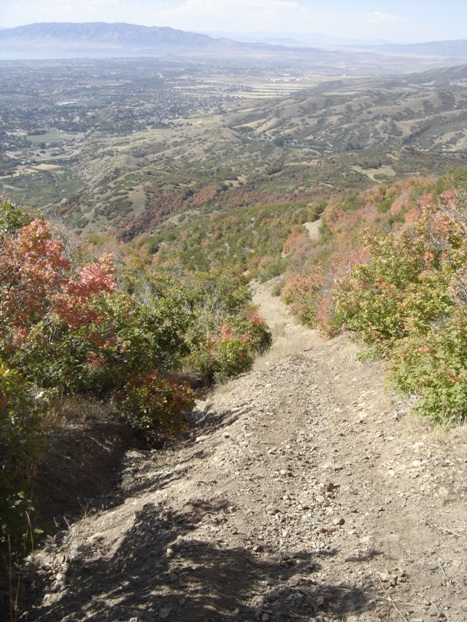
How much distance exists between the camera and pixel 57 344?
9938mm

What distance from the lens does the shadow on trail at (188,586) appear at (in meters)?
4.55

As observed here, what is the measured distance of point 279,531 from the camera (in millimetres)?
6188

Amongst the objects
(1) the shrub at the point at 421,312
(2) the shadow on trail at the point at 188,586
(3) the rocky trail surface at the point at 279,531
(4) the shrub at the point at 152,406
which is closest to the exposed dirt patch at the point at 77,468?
(3) the rocky trail surface at the point at 279,531

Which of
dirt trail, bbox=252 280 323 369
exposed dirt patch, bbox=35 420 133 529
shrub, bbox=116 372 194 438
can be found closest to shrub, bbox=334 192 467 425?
dirt trail, bbox=252 280 323 369

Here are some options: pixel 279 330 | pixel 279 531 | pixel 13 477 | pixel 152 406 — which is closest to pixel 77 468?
pixel 152 406

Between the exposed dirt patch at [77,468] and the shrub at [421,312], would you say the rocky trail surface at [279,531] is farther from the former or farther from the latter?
the shrub at [421,312]

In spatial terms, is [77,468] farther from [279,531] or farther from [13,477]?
[279,531]

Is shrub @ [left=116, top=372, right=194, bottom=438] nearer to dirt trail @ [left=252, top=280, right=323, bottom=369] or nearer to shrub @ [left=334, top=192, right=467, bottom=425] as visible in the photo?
shrub @ [left=334, top=192, right=467, bottom=425]

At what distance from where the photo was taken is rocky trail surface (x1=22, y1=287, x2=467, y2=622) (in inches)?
184

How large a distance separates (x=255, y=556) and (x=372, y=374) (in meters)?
7.72

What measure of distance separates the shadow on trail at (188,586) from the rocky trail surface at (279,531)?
2cm

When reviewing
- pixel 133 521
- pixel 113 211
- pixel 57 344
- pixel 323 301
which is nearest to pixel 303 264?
pixel 323 301

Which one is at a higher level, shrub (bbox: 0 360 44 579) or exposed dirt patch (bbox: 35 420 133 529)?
shrub (bbox: 0 360 44 579)

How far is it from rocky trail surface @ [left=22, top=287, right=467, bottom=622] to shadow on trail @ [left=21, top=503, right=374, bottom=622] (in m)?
0.02
